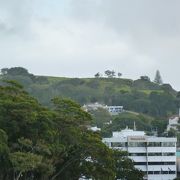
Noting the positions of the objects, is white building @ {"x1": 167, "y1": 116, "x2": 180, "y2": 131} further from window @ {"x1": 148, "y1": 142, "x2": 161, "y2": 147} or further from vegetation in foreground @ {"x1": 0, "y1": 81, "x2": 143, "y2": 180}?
vegetation in foreground @ {"x1": 0, "y1": 81, "x2": 143, "y2": 180}

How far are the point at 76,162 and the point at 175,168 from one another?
42953mm

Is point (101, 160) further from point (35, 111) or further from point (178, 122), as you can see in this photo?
point (178, 122)

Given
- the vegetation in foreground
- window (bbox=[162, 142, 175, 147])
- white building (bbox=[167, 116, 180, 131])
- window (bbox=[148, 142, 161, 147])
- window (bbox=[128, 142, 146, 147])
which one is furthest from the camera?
white building (bbox=[167, 116, 180, 131])

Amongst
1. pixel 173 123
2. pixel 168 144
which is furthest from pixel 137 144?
pixel 173 123

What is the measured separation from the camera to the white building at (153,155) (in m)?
96.3

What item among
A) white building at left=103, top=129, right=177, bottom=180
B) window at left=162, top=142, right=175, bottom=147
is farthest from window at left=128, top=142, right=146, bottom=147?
window at left=162, top=142, right=175, bottom=147

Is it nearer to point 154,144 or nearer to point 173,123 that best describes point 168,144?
point 154,144

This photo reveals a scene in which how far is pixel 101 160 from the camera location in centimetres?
5472

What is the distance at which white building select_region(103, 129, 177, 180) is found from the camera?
96312 mm

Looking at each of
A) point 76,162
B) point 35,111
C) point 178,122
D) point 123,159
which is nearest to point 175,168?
point 123,159

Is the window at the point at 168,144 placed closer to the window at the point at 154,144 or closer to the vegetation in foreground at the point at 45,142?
the window at the point at 154,144

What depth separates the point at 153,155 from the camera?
318ft

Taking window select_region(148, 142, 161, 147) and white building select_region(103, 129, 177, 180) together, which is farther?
window select_region(148, 142, 161, 147)

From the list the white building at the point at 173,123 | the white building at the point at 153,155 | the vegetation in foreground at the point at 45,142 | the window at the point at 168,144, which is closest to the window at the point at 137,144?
the white building at the point at 153,155
